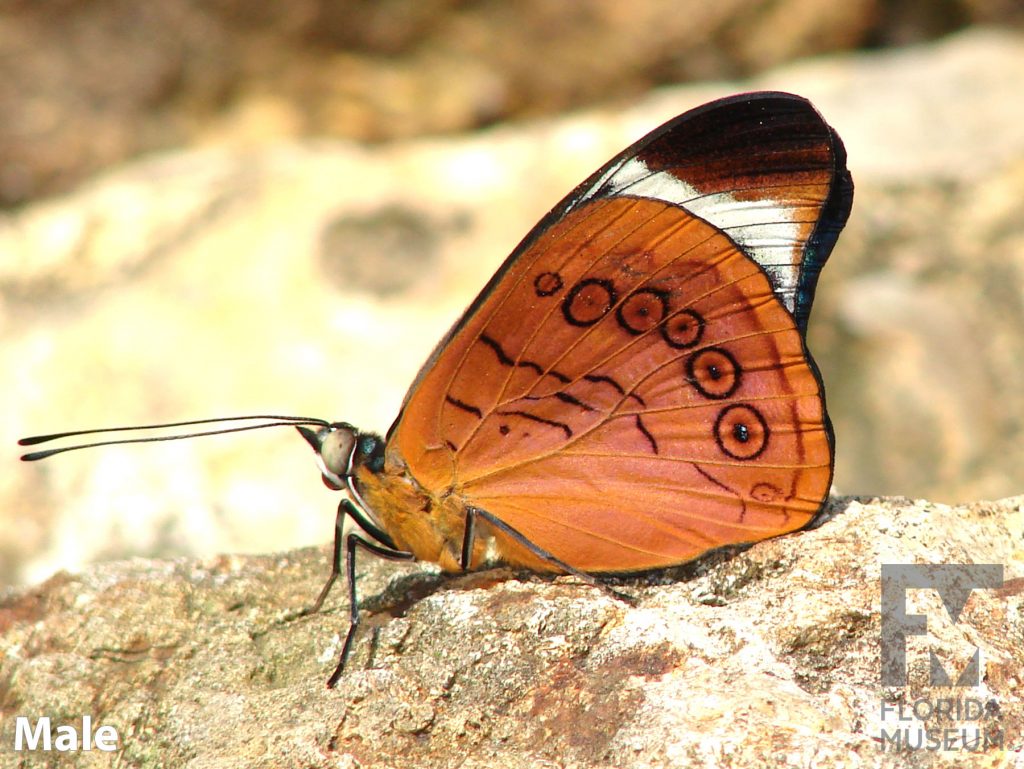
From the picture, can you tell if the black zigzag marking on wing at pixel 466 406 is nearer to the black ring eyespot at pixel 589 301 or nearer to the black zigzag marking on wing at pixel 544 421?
the black zigzag marking on wing at pixel 544 421

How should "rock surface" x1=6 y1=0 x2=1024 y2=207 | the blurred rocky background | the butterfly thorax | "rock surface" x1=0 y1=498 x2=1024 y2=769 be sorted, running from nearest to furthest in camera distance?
"rock surface" x1=0 y1=498 x2=1024 y2=769, the butterfly thorax, the blurred rocky background, "rock surface" x1=6 y1=0 x2=1024 y2=207

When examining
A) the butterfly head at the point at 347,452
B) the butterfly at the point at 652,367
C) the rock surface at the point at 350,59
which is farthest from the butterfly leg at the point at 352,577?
the rock surface at the point at 350,59

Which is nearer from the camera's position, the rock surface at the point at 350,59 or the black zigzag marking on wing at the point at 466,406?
the black zigzag marking on wing at the point at 466,406

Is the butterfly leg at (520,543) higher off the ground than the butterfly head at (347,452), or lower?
lower

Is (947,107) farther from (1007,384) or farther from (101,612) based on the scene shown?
(101,612)

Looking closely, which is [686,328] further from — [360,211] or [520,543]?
[360,211]

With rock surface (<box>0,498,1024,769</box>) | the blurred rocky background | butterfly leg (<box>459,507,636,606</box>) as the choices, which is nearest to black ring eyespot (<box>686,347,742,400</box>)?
rock surface (<box>0,498,1024,769</box>)

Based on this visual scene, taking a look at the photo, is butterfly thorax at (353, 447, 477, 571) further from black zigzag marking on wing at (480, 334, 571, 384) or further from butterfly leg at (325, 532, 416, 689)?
black zigzag marking on wing at (480, 334, 571, 384)
